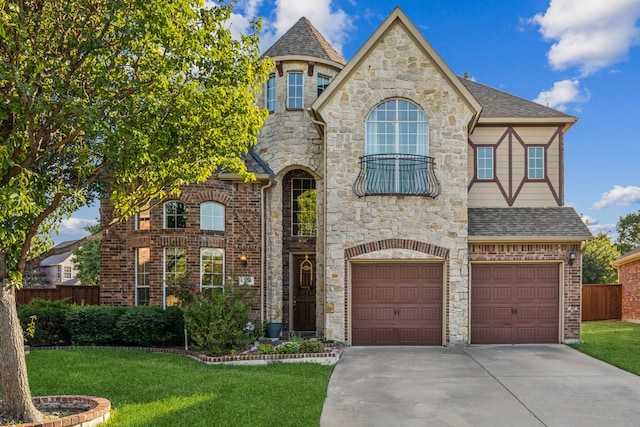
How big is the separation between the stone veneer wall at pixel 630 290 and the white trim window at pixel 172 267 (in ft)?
60.0

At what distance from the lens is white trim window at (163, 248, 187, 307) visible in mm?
14430

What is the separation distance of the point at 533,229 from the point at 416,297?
374cm

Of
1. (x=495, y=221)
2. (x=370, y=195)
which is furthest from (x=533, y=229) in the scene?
(x=370, y=195)

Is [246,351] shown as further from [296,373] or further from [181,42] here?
[181,42]

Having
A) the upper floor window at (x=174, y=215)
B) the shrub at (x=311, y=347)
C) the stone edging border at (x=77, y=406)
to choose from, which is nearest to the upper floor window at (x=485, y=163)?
the shrub at (x=311, y=347)

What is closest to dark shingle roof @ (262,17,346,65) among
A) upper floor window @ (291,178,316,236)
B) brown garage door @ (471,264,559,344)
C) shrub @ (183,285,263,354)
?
upper floor window @ (291,178,316,236)

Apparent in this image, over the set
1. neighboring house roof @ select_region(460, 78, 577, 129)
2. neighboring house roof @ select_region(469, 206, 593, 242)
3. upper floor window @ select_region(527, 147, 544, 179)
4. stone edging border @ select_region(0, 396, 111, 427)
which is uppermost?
neighboring house roof @ select_region(460, 78, 577, 129)

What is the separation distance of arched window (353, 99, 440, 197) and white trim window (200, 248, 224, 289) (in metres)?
4.37

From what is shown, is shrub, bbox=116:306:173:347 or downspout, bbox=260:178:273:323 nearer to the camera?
shrub, bbox=116:306:173:347

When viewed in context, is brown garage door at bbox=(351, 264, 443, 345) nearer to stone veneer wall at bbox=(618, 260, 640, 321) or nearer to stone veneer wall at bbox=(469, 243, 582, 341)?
stone veneer wall at bbox=(469, 243, 582, 341)

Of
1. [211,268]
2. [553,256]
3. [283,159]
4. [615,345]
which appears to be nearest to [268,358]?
[211,268]

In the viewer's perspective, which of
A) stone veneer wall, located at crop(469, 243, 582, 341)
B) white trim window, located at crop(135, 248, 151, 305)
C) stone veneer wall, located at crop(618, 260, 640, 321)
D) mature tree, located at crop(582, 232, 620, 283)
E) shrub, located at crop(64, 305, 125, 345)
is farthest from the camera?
mature tree, located at crop(582, 232, 620, 283)

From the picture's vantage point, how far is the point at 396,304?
46.2ft

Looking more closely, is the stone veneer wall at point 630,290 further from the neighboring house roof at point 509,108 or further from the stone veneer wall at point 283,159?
the stone veneer wall at point 283,159
